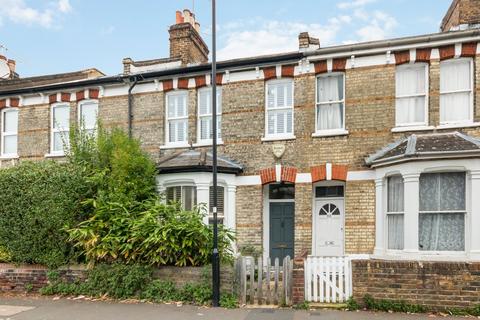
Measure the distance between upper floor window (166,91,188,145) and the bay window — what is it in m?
7.38

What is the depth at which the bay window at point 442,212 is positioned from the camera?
9375mm

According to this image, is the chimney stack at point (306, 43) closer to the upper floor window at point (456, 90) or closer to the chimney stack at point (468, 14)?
the upper floor window at point (456, 90)

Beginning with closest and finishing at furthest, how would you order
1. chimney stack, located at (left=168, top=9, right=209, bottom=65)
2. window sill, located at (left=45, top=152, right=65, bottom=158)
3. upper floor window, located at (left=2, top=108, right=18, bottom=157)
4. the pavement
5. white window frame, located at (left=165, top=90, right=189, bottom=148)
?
the pavement < white window frame, located at (left=165, top=90, right=189, bottom=148) < window sill, located at (left=45, top=152, right=65, bottom=158) < chimney stack, located at (left=168, top=9, right=209, bottom=65) < upper floor window, located at (left=2, top=108, right=18, bottom=157)

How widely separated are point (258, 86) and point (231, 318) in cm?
724

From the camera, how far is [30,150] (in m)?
14.9

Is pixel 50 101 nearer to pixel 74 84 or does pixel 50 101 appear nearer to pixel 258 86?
pixel 74 84

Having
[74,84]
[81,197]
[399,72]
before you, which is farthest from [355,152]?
[74,84]

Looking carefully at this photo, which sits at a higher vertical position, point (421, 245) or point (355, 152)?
point (355, 152)

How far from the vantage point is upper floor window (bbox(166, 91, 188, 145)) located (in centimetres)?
1329

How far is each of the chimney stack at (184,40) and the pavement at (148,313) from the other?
936 cm

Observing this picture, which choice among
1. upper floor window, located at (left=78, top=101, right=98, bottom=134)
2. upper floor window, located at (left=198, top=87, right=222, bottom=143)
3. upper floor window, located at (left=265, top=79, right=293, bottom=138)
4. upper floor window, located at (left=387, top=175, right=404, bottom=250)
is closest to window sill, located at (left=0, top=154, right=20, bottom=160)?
upper floor window, located at (left=78, top=101, right=98, bottom=134)

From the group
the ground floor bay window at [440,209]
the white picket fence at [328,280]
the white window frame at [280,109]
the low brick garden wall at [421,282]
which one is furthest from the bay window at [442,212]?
the white window frame at [280,109]

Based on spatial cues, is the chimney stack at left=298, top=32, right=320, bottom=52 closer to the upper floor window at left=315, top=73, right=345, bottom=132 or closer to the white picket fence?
the upper floor window at left=315, top=73, right=345, bottom=132

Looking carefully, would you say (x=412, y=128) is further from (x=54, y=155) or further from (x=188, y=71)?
(x=54, y=155)
